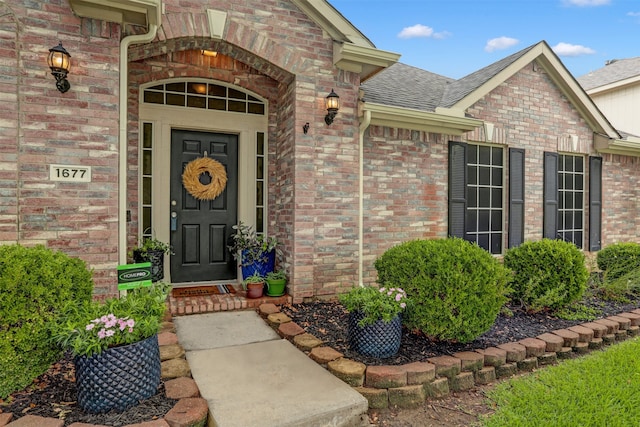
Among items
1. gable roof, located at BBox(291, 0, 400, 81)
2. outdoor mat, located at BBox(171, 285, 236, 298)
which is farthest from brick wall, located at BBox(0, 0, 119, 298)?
gable roof, located at BBox(291, 0, 400, 81)

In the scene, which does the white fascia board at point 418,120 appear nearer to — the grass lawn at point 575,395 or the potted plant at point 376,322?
the potted plant at point 376,322

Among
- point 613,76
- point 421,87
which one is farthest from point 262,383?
point 613,76

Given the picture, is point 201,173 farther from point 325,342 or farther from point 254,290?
point 325,342

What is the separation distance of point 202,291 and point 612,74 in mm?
14498

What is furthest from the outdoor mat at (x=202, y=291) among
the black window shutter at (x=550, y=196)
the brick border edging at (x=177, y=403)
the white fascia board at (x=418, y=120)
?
the black window shutter at (x=550, y=196)

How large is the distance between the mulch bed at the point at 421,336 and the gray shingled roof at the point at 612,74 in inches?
381

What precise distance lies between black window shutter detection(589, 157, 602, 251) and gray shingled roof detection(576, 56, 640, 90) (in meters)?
6.25

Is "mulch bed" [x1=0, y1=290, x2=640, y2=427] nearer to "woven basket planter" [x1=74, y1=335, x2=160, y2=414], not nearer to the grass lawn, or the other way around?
"woven basket planter" [x1=74, y1=335, x2=160, y2=414]

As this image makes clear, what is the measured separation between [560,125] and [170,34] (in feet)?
22.0

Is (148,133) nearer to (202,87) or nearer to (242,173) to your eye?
(202,87)

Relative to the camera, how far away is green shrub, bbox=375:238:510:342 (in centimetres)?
319

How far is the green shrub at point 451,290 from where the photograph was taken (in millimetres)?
3188

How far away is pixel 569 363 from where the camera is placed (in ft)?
11.1

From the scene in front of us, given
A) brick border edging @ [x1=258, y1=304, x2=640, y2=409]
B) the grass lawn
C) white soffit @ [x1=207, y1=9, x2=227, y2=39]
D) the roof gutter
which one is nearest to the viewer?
the grass lawn
